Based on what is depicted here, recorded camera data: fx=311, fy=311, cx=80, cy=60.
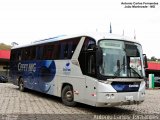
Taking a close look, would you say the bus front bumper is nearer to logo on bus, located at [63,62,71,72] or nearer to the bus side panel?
the bus side panel

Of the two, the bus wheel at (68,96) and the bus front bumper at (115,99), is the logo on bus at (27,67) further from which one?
the bus front bumper at (115,99)

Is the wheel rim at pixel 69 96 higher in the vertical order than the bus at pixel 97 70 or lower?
lower

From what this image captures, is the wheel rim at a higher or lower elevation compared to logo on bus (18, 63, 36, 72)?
lower

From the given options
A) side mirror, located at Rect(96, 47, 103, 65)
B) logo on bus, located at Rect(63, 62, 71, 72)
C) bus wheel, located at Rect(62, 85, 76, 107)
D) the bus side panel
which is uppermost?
side mirror, located at Rect(96, 47, 103, 65)

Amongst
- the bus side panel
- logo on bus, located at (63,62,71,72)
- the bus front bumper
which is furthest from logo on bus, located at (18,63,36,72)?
the bus front bumper

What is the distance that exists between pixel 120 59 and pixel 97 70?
1099 millimetres

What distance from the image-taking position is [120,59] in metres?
11.9

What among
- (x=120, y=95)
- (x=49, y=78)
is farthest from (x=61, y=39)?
(x=120, y=95)

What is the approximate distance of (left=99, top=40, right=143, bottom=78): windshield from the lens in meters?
11.5

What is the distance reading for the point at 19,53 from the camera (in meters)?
21.3

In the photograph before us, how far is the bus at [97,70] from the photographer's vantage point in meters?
11.4

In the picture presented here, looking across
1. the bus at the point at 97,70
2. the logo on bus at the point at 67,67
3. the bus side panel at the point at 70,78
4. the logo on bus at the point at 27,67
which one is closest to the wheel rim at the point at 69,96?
the bus at the point at 97,70

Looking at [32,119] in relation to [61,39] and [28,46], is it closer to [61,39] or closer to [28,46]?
[61,39]

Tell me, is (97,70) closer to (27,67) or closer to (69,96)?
(69,96)
